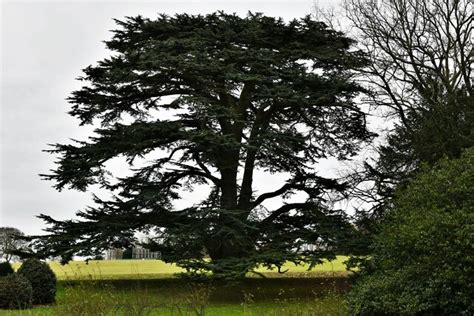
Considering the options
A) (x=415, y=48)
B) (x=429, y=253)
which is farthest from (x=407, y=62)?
(x=429, y=253)

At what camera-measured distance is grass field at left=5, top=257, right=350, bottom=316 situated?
28.1ft

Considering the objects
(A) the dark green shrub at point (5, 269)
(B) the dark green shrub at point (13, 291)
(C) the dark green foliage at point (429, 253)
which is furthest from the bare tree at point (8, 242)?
(C) the dark green foliage at point (429, 253)

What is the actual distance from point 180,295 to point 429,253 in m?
4.44

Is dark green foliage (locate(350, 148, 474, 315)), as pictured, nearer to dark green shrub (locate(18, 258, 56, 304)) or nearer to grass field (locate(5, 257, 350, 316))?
grass field (locate(5, 257, 350, 316))

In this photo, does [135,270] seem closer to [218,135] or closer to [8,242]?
[8,242]

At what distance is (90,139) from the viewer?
2081 centimetres

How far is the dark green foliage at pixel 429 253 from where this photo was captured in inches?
364

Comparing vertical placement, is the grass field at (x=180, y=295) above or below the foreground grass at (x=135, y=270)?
below

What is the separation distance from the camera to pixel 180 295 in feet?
36.1

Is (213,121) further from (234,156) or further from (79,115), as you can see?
(79,115)

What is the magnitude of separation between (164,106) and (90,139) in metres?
2.96

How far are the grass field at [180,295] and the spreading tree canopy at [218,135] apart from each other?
126 cm

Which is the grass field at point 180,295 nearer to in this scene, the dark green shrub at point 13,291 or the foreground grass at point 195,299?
the foreground grass at point 195,299

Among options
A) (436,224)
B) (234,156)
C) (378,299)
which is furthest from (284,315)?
→ (234,156)
